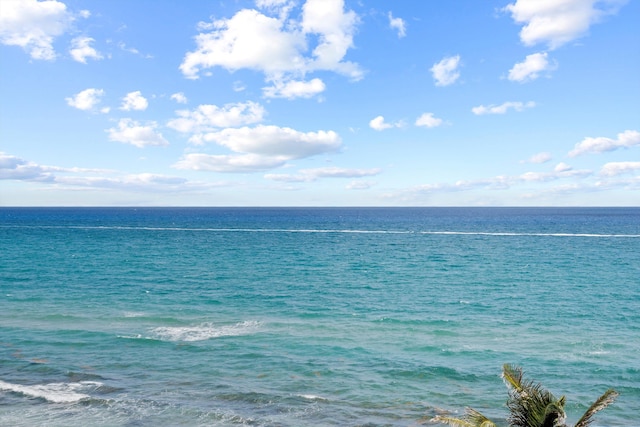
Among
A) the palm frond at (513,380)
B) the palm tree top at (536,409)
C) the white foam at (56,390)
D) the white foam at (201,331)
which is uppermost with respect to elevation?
the palm frond at (513,380)

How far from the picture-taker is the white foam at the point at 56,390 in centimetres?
2361

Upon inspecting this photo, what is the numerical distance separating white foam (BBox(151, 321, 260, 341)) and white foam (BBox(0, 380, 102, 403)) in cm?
873

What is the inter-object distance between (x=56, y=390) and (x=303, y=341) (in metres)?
15.1

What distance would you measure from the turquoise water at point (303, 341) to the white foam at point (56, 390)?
0.38ft

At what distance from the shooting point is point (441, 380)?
1041 inches

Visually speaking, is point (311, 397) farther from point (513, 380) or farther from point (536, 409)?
point (536, 409)

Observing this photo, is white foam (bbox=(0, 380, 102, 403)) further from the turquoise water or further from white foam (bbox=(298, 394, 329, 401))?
white foam (bbox=(298, 394, 329, 401))

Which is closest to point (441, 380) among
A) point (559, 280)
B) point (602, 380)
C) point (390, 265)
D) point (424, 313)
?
point (602, 380)

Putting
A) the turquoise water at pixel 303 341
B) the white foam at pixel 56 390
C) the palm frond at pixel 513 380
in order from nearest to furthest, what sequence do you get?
the palm frond at pixel 513 380 < the turquoise water at pixel 303 341 < the white foam at pixel 56 390

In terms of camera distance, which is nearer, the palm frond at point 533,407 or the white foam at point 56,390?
the palm frond at point 533,407

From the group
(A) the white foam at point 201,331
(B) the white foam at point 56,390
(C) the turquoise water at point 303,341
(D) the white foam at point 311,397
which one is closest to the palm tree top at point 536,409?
(C) the turquoise water at point 303,341

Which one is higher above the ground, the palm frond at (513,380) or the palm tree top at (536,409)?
the palm frond at (513,380)

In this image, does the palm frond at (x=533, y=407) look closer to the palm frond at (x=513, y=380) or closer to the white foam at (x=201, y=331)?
the palm frond at (x=513, y=380)

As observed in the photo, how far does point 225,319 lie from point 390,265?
3948 centimetres
